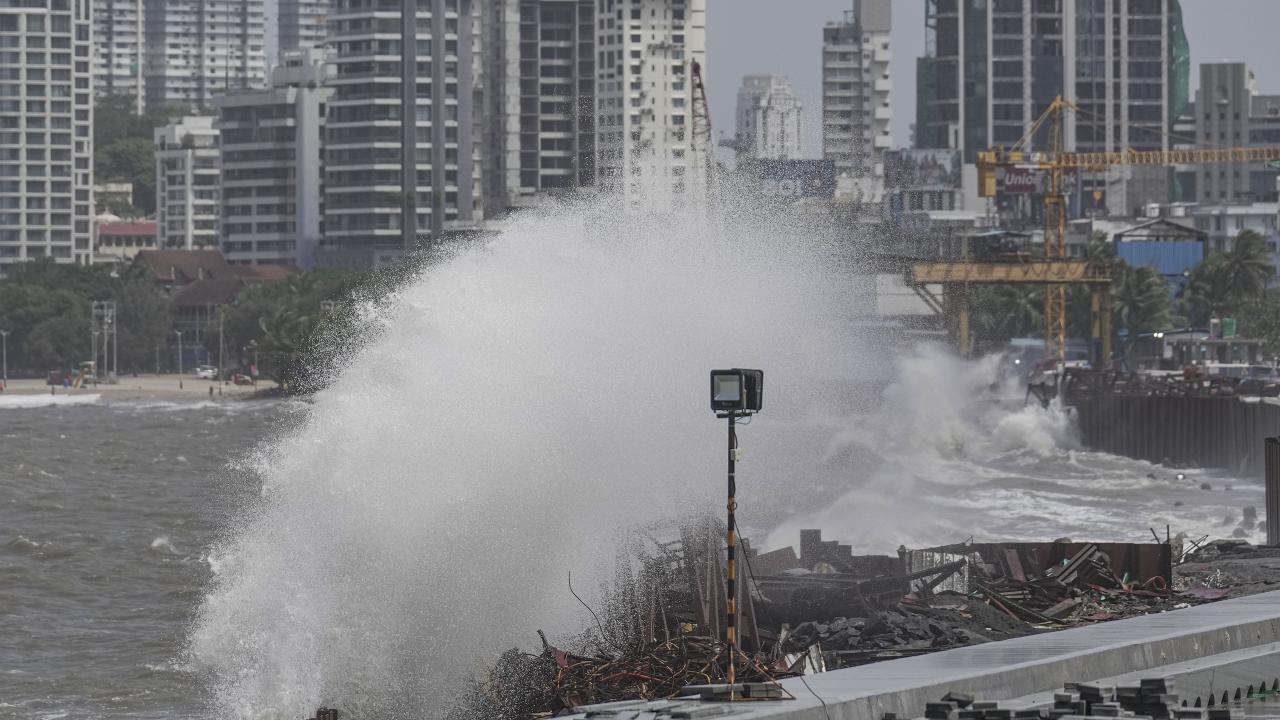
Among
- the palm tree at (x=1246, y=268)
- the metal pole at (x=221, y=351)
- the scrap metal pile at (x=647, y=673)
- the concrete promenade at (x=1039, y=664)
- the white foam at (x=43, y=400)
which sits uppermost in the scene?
the palm tree at (x=1246, y=268)

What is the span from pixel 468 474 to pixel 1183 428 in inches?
2395

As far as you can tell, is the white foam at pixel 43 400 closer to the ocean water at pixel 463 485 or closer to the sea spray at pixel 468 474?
the ocean water at pixel 463 485

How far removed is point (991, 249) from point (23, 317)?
9737 cm

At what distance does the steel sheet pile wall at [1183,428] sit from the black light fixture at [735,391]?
2193 inches

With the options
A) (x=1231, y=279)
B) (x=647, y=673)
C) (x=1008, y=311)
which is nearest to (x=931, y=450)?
(x=1231, y=279)

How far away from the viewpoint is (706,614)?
23.6m

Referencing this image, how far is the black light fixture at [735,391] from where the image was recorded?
17.1 meters

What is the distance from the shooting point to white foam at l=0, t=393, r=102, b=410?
6353 inches

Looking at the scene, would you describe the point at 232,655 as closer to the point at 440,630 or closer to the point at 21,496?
the point at 440,630

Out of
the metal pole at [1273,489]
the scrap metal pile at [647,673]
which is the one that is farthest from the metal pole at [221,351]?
the scrap metal pile at [647,673]

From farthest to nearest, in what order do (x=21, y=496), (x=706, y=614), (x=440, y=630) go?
(x=21, y=496) < (x=440, y=630) < (x=706, y=614)

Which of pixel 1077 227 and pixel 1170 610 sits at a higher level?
pixel 1077 227

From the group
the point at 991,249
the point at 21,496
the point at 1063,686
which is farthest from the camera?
the point at 991,249

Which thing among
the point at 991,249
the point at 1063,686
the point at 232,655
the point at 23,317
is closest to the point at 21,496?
the point at 232,655
